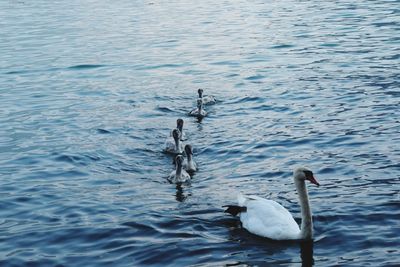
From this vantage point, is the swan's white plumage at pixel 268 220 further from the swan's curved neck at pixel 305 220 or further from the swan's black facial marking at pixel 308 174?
the swan's black facial marking at pixel 308 174

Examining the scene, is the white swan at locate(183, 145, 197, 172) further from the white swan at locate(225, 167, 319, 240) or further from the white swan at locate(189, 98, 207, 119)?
the white swan at locate(189, 98, 207, 119)

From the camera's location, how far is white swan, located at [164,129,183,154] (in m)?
20.2

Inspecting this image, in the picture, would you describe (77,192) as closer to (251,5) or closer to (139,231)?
(139,231)

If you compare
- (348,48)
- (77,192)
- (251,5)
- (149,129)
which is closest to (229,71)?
(348,48)

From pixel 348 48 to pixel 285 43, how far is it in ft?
14.2

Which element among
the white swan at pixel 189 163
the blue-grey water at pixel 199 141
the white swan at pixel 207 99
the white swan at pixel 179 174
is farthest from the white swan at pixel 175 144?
the white swan at pixel 207 99

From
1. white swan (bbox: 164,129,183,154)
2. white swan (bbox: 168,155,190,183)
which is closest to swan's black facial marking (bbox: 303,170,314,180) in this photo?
white swan (bbox: 168,155,190,183)

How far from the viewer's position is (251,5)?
5288 cm

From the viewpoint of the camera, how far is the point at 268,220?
1368cm

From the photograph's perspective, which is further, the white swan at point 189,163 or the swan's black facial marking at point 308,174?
the white swan at point 189,163

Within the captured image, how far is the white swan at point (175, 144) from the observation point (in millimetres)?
20219

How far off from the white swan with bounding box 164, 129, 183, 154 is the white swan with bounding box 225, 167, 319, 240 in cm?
609

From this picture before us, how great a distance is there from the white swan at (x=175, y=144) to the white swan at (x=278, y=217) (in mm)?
6091

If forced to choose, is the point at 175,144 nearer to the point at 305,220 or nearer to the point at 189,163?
the point at 189,163
